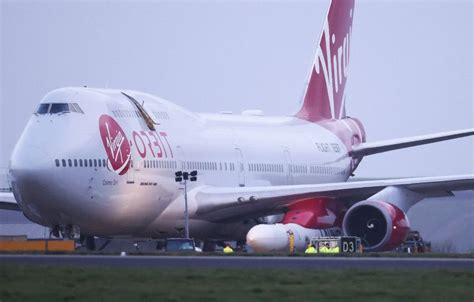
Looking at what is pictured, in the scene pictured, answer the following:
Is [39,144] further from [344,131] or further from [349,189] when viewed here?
[344,131]

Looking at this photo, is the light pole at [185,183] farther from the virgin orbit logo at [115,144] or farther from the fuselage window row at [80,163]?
the fuselage window row at [80,163]

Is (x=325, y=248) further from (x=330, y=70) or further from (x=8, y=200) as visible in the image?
(x=330, y=70)

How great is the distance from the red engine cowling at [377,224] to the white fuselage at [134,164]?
4.85 meters

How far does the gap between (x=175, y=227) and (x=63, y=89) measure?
256 inches

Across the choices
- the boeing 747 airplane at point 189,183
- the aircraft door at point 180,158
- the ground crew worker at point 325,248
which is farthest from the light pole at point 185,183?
the ground crew worker at point 325,248

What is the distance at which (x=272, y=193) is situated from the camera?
49.5 meters

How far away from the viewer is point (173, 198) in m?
48.2

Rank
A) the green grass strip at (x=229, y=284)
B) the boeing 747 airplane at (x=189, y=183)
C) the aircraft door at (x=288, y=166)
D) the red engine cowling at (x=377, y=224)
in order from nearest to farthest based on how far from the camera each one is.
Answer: the green grass strip at (x=229, y=284) < the boeing 747 airplane at (x=189, y=183) < the red engine cowling at (x=377, y=224) < the aircraft door at (x=288, y=166)

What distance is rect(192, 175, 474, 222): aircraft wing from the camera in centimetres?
4922

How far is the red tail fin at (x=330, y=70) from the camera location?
205 feet

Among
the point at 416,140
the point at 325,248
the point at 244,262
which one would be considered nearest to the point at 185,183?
the point at 325,248

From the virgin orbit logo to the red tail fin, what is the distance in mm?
17430

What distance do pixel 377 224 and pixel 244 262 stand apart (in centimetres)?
1753

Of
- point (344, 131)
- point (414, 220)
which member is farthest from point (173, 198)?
point (414, 220)
